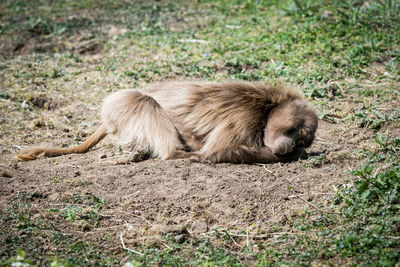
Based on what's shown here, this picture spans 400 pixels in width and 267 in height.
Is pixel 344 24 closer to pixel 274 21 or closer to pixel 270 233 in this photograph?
pixel 274 21

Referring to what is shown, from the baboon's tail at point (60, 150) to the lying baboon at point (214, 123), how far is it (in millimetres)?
12

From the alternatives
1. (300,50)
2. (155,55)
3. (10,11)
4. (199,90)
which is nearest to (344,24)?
(300,50)

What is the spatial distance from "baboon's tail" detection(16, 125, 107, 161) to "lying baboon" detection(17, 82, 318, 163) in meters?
0.01

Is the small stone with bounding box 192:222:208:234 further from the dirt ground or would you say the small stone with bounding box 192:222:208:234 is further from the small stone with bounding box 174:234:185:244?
the small stone with bounding box 174:234:185:244

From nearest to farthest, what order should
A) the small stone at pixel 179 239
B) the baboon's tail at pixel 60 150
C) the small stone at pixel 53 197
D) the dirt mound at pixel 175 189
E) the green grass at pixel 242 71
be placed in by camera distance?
the green grass at pixel 242 71
the small stone at pixel 179 239
the dirt mound at pixel 175 189
the small stone at pixel 53 197
the baboon's tail at pixel 60 150

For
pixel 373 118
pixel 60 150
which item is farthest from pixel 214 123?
pixel 373 118

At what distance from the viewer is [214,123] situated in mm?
5062

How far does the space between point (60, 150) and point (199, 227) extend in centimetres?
227

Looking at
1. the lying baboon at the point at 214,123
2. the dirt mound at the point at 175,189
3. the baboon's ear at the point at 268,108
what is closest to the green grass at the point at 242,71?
the dirt mound at the point at 175,189

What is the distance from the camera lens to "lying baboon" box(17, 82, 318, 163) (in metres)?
4.93

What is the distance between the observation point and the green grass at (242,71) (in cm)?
346

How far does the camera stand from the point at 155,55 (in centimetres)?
783

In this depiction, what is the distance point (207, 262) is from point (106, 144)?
9.23ft

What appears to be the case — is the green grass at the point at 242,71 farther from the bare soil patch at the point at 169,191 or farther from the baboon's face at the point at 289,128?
the baboon's face at the point at 289,128
